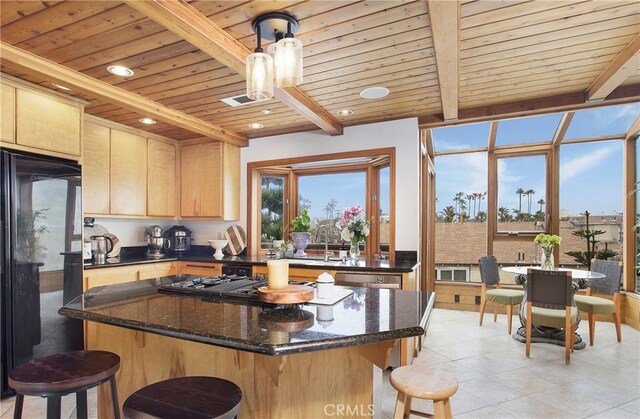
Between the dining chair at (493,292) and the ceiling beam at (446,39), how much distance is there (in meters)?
2.56

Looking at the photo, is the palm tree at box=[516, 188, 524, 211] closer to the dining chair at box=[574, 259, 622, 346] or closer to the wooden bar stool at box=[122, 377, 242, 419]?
the dining chair at box=[574, 259, 622, 346]

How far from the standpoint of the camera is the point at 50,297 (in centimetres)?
267

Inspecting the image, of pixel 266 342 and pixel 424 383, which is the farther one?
pixel 424 383

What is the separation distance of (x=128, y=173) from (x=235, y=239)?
141 centimetres

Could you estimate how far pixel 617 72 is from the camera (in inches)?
95.2

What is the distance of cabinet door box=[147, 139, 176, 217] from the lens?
161 inches

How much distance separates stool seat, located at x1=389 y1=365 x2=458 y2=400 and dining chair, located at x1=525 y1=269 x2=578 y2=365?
2.29 meters

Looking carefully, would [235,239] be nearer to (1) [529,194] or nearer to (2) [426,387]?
(2) [426,387]

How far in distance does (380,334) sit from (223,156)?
3555 mm

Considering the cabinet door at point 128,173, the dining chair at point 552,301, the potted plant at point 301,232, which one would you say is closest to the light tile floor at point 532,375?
the dining chair at point 552,301

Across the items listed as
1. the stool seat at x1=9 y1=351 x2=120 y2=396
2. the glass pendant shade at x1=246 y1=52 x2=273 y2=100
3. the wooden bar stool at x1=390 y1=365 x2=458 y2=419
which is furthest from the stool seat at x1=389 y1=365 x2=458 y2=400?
the glass pendant shade at x1=246 y1=52 x2=273 y2=100

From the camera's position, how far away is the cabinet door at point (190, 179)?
434 cm

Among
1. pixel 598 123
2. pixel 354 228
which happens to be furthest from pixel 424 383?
pixel 598 123

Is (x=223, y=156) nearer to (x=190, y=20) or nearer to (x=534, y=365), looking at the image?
(x=190, y=20)
